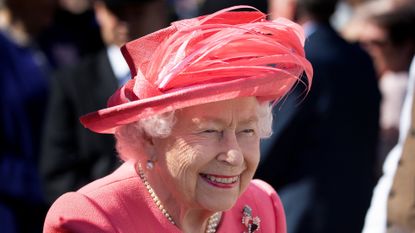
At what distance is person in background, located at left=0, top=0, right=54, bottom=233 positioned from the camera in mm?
5723

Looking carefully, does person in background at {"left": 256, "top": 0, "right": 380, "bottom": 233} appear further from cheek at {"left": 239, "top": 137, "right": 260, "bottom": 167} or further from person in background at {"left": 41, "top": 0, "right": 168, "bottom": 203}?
cheek at {"left": 239, "top": 137, "right": 260, "bottom": 167}

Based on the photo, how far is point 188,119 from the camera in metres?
3.22

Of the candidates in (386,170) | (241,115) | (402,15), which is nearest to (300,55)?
(241,115)

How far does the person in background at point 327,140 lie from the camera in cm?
571

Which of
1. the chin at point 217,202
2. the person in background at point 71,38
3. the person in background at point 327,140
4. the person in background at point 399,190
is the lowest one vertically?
the person in background at point 71,38

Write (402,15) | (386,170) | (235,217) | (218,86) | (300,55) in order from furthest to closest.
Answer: (402,15) < (386,170) < (235,217) < (300,55) < (218,86)

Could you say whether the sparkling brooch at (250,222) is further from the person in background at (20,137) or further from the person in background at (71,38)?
Result: the person in background at (71,38)

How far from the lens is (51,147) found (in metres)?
6.01

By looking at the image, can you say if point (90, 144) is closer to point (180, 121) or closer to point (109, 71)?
point (109, 71)

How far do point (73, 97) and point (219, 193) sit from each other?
9.14 feet

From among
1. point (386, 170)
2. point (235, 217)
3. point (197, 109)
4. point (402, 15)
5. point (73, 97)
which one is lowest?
point (402, 15)

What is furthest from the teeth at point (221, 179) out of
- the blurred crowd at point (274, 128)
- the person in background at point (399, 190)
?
the blurred crowd at point (274, 128)

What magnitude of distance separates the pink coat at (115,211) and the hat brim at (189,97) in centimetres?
17

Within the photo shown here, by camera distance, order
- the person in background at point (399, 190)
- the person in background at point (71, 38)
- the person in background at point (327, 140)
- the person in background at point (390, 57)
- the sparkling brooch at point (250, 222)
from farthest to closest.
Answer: the person in background at point (71, 38)
the person in background at point (390, 57)
the person in background at point (327, 140)
the person in background at point (399, 190)
the sparkling brooch at point (250, 222)
